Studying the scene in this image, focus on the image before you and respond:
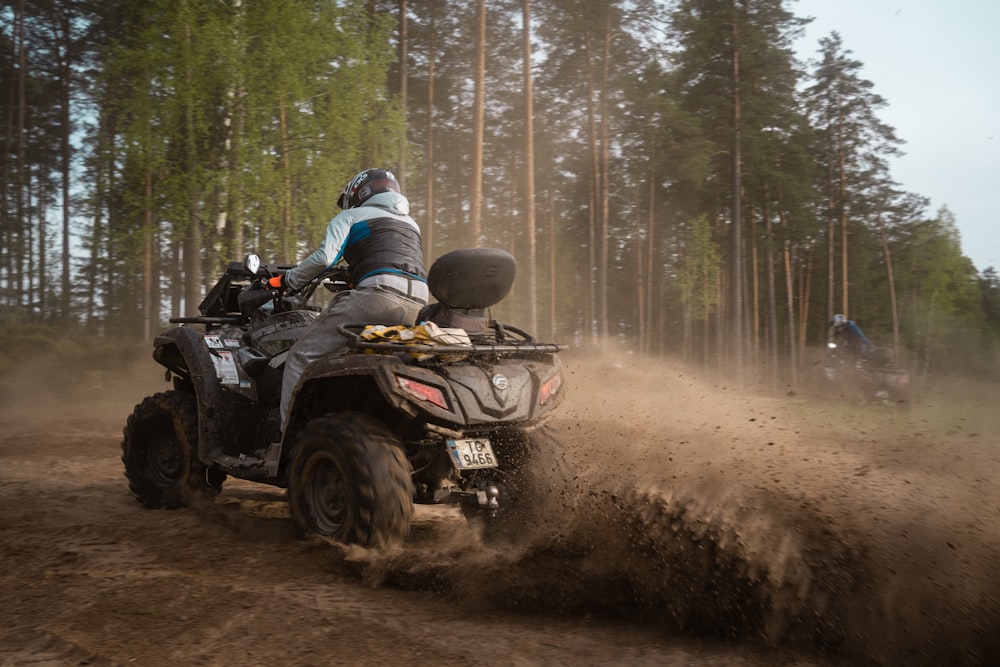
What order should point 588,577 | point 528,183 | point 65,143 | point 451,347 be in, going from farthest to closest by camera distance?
point 65,143
point 528,183
point 451,347
point 588,577

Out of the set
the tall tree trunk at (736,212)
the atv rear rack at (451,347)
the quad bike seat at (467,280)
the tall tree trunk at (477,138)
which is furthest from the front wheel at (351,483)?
the tall tree trunk at (736,212)

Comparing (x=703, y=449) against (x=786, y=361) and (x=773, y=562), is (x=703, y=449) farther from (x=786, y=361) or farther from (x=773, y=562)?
(x=786, y=361)

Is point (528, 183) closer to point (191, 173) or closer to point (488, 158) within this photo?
point (191, 173)

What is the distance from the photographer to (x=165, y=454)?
253 inches

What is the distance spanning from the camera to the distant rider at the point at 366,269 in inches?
201

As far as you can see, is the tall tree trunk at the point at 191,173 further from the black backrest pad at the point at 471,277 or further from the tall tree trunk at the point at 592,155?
the tall tree trunk at the point at 592,155

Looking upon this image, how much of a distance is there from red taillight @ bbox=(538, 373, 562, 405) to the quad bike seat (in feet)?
2.16

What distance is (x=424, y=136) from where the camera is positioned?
31.4 meters

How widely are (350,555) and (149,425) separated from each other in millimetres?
3008

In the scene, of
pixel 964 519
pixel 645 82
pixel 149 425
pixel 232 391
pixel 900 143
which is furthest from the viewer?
pixel 900 143

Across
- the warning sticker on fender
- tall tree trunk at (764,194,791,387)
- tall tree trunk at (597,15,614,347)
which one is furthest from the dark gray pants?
tall tree trunk at (764,194,791,387)

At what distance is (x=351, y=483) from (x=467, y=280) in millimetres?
1434

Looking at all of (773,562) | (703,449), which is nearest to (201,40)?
(703,449)

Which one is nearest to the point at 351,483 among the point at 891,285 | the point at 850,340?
the point at 850,340
